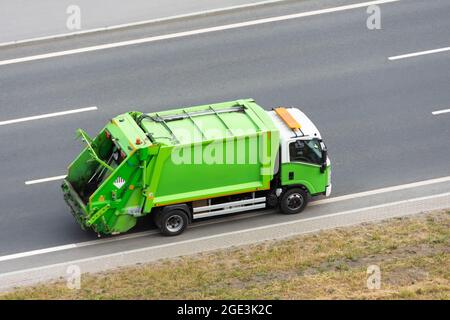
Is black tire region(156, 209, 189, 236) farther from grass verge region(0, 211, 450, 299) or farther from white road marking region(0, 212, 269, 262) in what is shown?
grass verge region(0, 211, 450, 299)

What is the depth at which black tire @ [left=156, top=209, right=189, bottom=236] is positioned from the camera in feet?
80.3

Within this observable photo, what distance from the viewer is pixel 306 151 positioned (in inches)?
987

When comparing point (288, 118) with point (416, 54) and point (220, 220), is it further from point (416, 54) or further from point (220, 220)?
point (416, 54)

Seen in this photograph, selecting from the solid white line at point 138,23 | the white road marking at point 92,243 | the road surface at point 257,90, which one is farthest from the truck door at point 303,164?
the solid white line at point 138,23

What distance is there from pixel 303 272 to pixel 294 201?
294 cm

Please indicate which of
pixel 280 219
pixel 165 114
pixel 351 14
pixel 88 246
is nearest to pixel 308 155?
pixel 280 219

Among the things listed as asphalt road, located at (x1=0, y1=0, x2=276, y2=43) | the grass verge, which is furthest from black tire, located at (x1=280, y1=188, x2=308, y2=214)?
asphalt road, located at (x1=0, y1=0, x2=276, y2=43)

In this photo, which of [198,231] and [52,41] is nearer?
[198,231]

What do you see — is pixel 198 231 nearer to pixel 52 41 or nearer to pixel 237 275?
pixel 237 275

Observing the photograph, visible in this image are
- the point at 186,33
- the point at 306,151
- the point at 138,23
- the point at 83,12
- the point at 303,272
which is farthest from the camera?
the point at 83,12

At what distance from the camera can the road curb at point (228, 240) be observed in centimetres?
2345

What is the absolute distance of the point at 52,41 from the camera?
31.8 meters

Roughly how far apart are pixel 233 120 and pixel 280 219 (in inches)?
97.7

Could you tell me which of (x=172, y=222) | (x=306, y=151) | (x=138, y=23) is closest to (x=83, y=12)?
(x=138, y=23)
